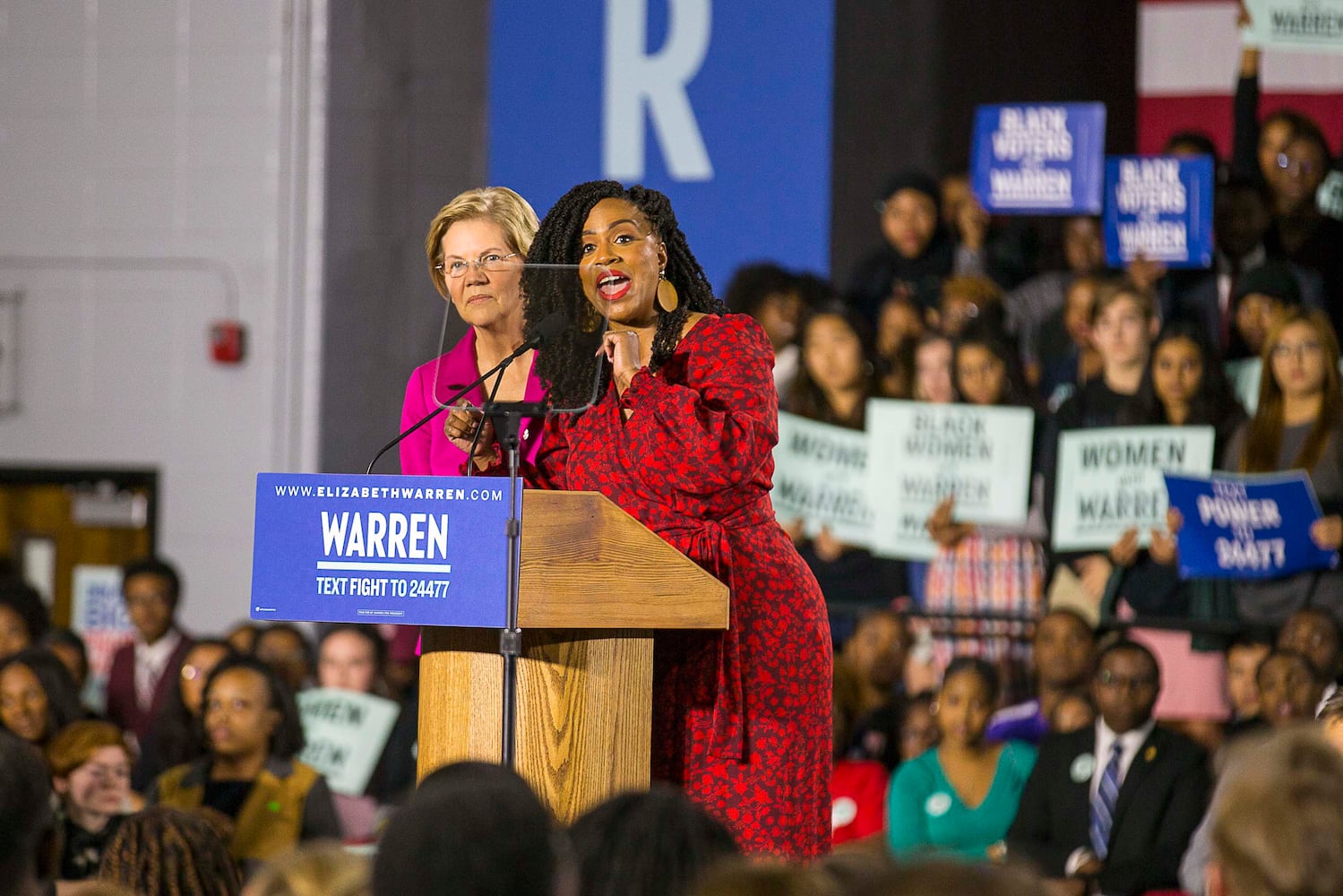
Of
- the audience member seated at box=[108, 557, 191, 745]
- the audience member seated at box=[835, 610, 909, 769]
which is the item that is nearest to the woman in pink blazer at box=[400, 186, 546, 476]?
the audience member seated at box=[835, 610, 909, 769]

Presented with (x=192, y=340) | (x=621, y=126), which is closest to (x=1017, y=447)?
(x=621, y=126)

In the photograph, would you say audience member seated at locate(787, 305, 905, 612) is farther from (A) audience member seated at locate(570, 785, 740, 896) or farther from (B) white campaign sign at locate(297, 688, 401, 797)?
(A) audience member seated at locate(570, 785, 740, 896)

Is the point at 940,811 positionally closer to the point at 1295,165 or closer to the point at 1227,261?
the point at 1227,261

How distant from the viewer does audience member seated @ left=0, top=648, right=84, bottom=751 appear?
5.38m

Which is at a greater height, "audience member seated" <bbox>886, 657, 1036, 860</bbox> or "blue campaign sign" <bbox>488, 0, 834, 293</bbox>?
"blue campaign sign" <bbox>488, 0, 834, 293</bbox>

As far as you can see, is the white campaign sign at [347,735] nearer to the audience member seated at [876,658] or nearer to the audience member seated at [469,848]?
the audience member seated at [876,658]

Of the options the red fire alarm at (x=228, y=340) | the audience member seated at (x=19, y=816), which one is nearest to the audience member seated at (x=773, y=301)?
the red fire alarm at (x=228, y=340)

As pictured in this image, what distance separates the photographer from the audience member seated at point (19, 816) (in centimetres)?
198

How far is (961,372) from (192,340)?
171 inches

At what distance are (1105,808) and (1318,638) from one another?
955mm

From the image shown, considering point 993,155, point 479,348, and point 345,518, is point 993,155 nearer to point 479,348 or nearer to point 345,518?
point 479,348

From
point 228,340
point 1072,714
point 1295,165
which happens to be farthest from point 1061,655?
point 228,340

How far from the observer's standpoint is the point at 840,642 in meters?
6.42

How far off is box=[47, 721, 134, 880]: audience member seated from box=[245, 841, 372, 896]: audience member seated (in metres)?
3.02
